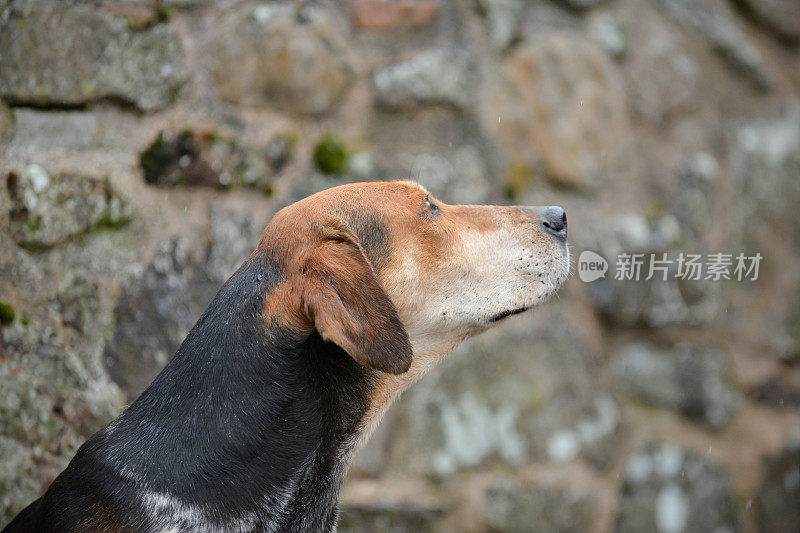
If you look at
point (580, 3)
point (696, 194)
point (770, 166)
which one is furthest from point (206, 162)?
point (770, 166)

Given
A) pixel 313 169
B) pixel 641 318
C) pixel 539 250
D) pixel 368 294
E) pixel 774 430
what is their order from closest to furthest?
pixel 368 294
pixel 539 250
pixel 313 169
pixel 641 318
pixel 774 430

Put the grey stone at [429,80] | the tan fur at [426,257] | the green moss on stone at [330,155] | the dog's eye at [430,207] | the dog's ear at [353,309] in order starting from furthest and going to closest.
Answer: the grey stone at [429,80], the green moss on stone at [330,155], the dog's eye at [430,207], the tan fur at [426,257], the dog's ear at [353,309]

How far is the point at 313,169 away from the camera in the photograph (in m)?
3.17

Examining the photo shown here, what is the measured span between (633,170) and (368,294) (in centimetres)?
236

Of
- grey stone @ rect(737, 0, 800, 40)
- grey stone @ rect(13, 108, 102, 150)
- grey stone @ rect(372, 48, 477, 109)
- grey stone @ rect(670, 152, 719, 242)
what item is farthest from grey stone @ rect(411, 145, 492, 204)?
grey stone @ rect(737, 0, 800, 40)

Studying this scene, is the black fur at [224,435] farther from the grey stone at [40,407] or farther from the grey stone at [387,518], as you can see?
the grey stone at [387,518]

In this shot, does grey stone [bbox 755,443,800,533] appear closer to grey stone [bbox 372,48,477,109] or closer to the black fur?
grey stone [bbox 372,48,477,109]

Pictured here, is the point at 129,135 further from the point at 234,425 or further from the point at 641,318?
the point at 641,318

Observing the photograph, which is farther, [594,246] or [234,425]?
[594,246]

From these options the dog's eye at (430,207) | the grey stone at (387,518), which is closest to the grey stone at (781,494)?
the grey stone at (387,518)

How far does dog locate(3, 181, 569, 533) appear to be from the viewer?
2.07 meters

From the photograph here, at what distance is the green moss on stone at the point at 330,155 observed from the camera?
3.18m

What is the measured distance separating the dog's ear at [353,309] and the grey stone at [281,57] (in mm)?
1161

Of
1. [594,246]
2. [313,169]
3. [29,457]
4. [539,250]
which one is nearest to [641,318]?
[594,246]
